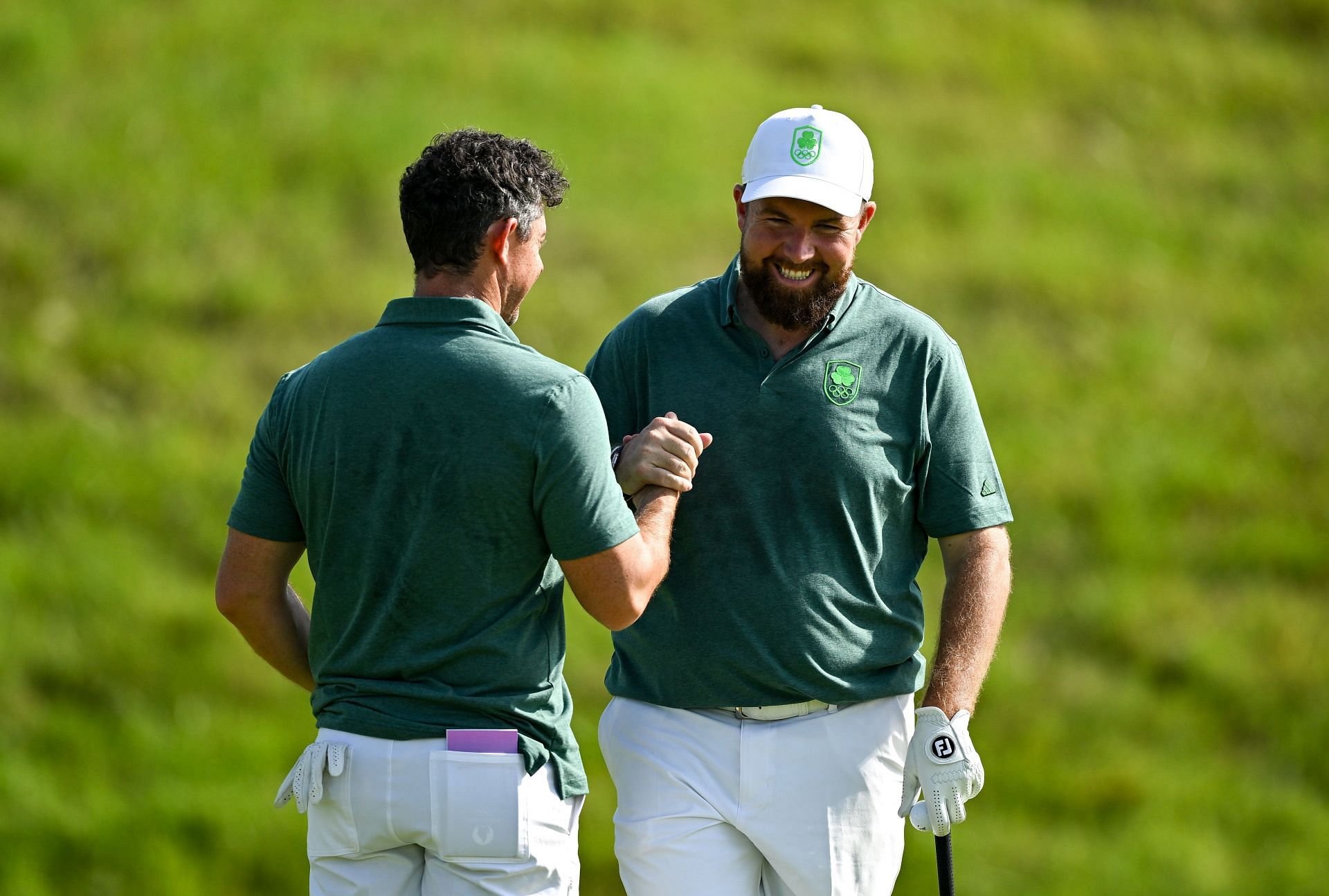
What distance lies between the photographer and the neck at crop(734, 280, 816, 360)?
154 inches

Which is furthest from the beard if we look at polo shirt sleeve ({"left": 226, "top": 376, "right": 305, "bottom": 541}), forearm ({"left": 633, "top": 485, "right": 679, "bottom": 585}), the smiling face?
polo shirt sleeve ({"left": 226, "top": 376, "right": 305, "bottom": 541})

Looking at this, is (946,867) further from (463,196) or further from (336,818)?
(463,196)

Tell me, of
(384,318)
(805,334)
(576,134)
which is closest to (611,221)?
(576,134)

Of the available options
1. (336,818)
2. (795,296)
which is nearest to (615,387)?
(795,296)

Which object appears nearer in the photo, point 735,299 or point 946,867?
point 946,867

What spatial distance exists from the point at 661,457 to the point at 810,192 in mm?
726

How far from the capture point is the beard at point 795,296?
3852 mm

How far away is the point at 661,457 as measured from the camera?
356cm

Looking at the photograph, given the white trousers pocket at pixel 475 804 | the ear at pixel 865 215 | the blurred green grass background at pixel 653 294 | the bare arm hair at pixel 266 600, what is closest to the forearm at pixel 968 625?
the ear at pixel 865 215

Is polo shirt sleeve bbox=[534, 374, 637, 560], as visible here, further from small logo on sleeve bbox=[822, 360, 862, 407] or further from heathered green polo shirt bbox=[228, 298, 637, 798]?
small logo on sleeve bbox=[822, 360, 862, 407]

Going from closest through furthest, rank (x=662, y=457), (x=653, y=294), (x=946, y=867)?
(x=662, y=457) < (x=946, y=867) < (x=653, y=294)

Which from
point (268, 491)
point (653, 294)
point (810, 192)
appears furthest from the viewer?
point (653, 294)

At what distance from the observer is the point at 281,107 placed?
10242 mm

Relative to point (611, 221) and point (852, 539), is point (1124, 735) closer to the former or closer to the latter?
point (611, 221)
